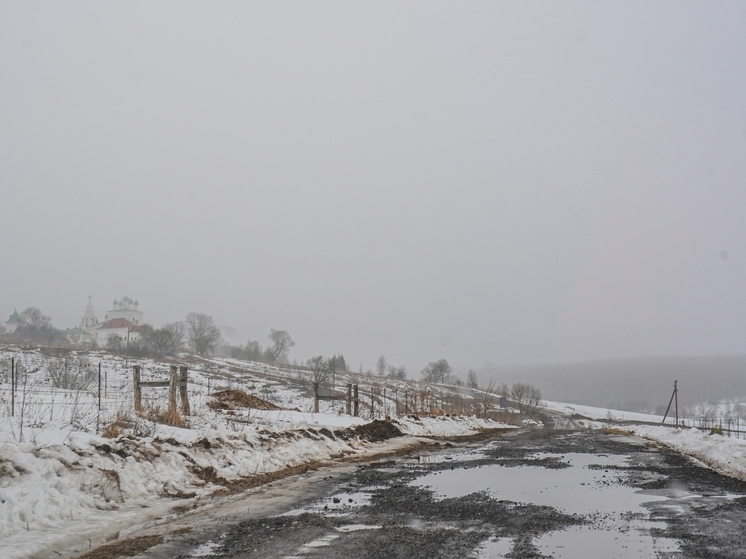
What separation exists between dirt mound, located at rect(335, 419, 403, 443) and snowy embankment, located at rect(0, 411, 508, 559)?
4.79m

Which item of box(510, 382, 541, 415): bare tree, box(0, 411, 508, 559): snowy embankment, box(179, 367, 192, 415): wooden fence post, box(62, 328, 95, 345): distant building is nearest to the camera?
box(0, 411, 508, 559): snowy embankment

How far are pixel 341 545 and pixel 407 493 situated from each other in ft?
11.7

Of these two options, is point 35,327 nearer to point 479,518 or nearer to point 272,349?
point 272,349

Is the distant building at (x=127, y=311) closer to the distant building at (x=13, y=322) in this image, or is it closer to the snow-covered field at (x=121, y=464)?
the distant building at (x=13, y=322)

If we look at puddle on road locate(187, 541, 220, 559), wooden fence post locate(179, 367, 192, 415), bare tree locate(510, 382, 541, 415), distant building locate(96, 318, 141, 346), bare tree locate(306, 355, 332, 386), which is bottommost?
bare tree locate(510, 382, 541, 415)

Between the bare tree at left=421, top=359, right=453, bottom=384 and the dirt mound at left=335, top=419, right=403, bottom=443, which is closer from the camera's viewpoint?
the dirt mound at left=335, top=419, right=403, bottom=443

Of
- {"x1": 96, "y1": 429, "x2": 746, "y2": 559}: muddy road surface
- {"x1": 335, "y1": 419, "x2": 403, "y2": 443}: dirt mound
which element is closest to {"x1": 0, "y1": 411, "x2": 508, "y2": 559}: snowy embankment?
{"x1": 96, "y1": 429, "x2": 746, "y2": 559}: muddy road surface

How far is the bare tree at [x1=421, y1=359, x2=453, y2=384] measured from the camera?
155875 millimetres

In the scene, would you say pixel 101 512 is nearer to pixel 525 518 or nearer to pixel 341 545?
pixel 341 545

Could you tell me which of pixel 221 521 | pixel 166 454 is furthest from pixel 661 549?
pixel 166 454

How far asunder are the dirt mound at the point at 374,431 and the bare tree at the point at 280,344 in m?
137

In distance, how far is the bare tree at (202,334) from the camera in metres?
139

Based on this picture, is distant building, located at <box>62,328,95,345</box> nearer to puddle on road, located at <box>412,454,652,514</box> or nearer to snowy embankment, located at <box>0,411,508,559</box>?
snowy embankment, located at <box>0,411,508,559</box>

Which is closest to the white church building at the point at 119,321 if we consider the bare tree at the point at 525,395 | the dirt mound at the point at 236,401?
the bare tree at the point at 525,395
